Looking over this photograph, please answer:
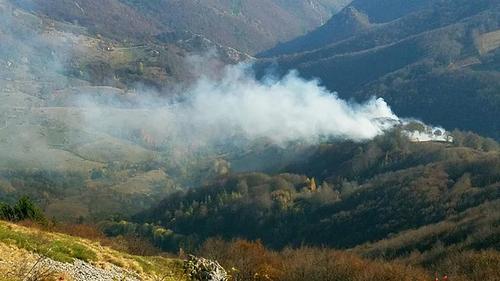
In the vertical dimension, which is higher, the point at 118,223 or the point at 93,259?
the point at 93,259

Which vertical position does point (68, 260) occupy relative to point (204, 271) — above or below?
above

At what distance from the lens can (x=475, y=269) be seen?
85688 millimetres

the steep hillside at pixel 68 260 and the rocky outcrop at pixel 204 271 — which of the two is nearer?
the steep hillside at pixel 68 260

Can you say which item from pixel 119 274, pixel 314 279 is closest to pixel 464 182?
pixel 314 279

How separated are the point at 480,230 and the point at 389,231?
52930 mm

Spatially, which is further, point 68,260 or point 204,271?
point 204,271

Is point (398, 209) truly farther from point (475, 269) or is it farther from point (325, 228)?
point (475, 269)

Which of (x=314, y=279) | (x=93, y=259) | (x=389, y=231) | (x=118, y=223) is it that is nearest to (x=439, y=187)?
(x=389, y=231)

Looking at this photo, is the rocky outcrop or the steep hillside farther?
the rocky outcrop

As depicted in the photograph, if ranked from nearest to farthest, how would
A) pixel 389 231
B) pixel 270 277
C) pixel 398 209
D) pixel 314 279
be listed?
pixel 270 277, pixel 314 279, pixel 389 231, pixel 398 209

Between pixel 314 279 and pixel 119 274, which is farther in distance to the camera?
pixel 314 279

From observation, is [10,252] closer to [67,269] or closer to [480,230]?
[67,269]

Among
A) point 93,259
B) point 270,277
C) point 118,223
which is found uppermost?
point 93,259

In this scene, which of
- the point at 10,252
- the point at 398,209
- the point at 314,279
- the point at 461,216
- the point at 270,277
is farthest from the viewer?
the point at 398,209
